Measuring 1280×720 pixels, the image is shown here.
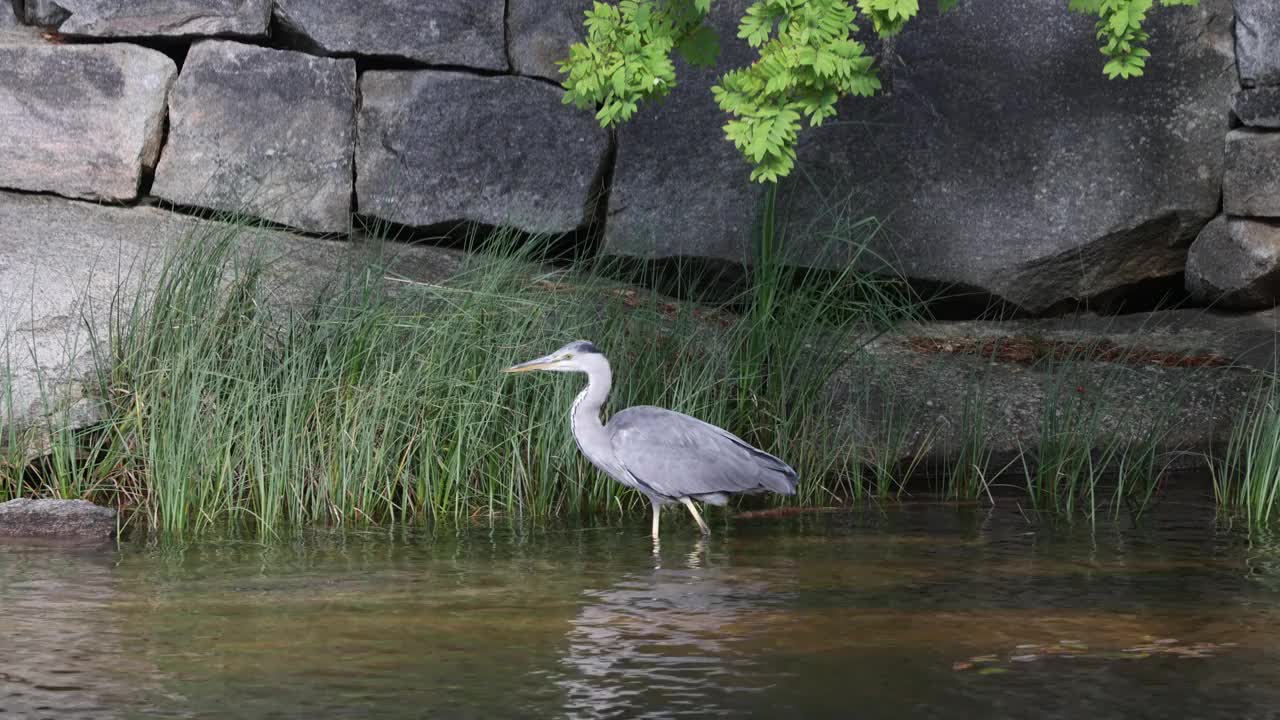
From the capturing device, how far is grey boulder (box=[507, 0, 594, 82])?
988 cm

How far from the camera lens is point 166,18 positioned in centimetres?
963

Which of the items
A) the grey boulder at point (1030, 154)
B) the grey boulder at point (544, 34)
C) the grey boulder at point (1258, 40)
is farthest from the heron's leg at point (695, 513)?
the grey boulder at point (1258, 40)

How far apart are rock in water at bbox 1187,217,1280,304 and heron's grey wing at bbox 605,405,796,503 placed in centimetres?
442

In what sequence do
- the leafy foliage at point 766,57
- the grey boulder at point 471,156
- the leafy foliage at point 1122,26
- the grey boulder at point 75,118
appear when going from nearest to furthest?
1. the leafy foliage at point 766,57
2. the leafy foliage at point 1122,26
3. the grey boulder at point 75,118
4. the grey boulder at point 471,156

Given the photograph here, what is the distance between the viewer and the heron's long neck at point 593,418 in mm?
6207

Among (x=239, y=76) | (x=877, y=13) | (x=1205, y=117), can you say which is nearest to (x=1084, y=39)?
(x=1205, y=117)

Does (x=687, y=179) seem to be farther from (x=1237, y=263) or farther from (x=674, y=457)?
(x=674, y=457)

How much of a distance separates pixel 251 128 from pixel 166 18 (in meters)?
0.94

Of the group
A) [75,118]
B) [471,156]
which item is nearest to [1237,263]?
[471,156]

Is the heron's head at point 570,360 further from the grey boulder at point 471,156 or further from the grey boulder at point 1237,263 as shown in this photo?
the grey boulder at point 1237,263

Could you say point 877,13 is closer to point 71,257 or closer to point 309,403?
point 309,403

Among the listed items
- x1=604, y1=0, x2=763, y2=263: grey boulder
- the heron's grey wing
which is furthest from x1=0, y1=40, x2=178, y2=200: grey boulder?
the heron's grey wing

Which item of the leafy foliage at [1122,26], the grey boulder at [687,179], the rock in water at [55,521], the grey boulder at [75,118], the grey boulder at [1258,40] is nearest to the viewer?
the rock in water at [55,521]

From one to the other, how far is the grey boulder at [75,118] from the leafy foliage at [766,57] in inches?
141
